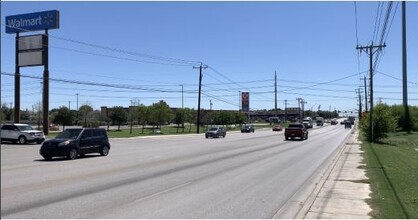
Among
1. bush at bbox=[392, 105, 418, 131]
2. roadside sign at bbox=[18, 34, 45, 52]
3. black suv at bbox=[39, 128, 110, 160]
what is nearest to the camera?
black suv at bbox=[39, 128, 110, 160]

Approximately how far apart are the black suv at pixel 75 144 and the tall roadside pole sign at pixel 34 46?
2985 cm

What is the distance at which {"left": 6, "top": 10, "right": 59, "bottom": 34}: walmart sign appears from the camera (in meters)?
59.3

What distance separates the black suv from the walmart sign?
36.7 meters

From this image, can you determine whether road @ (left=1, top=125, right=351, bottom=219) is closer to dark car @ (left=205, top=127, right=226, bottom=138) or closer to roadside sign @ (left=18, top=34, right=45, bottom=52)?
dark car @ (left=205, top=127, right=226, bottom=138)

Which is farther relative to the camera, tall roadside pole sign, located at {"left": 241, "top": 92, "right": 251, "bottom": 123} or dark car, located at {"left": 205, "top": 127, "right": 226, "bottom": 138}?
tall roadside pole sign, located at {"left": 241, "top": 92, "right": 251, "bottom": 123}

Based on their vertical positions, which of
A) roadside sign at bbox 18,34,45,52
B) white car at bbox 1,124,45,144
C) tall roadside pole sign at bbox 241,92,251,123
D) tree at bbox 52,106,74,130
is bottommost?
white car at bbox 1,124,45,144

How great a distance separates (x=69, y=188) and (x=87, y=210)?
345 centimetres

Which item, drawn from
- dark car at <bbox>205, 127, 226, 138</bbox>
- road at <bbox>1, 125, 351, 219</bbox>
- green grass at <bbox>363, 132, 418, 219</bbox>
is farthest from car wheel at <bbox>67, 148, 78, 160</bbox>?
dark car at <bbox>205, 127, 226, 138</bbox>

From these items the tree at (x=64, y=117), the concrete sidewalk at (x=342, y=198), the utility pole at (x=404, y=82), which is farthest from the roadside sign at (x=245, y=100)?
the concrete sidewalk at (x=342, y=198)

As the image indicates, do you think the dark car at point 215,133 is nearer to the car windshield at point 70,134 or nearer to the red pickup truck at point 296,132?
the red pickup truck at point 296,132

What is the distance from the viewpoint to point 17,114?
55.4 metres

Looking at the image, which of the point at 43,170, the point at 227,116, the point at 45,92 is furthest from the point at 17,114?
the point at 227,116

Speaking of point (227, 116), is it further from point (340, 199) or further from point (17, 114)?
point (340, 199)

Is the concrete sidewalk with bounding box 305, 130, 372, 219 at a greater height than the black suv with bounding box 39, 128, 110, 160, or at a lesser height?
lesser
